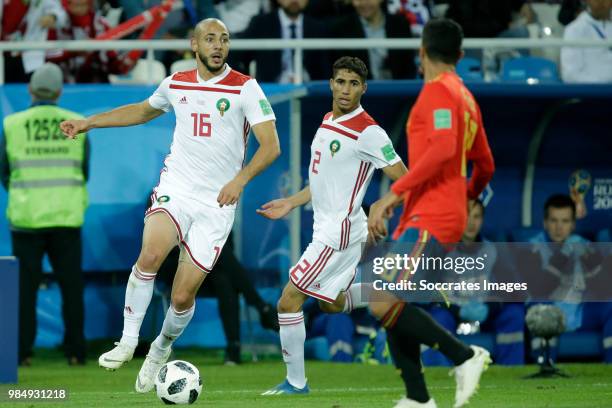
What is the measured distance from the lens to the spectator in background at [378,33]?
1348 centimetres

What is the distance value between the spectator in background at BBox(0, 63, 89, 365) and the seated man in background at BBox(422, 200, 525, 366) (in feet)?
9.86

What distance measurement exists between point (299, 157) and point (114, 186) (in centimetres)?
Answer: 164

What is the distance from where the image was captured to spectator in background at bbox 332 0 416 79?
13477 mm

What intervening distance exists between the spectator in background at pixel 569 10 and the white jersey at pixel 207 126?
6.02 meters

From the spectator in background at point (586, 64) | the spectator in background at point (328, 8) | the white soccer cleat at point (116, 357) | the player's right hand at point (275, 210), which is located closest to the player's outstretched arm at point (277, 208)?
the player's right hand at point (275, 210)

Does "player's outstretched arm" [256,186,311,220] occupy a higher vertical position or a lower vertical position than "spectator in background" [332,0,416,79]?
lower

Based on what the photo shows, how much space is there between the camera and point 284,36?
13555 millimetres

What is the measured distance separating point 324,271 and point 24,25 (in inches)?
199

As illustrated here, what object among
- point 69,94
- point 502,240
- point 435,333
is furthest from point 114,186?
point 435,333

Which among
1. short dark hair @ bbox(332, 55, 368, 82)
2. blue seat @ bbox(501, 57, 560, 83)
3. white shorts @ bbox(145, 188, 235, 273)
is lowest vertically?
white shorts @ bbox(145, 188, 235, 273)

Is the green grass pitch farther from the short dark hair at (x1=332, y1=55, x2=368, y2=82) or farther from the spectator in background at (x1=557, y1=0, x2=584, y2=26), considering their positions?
Answer: the spectator in background at (x1=557, y1=0, x2=584, y2=26)

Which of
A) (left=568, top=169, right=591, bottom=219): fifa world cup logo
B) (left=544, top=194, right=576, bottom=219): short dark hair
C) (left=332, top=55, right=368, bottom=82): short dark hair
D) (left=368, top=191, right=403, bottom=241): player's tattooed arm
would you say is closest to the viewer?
(left=368, top=191, right=403, bottom=241): player's tattooed arm

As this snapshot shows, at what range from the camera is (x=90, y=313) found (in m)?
13.4

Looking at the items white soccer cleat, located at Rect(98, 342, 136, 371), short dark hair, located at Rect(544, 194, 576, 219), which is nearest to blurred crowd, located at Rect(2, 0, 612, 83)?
short dark hair, located at Rect(544, 194, 576, 219)
